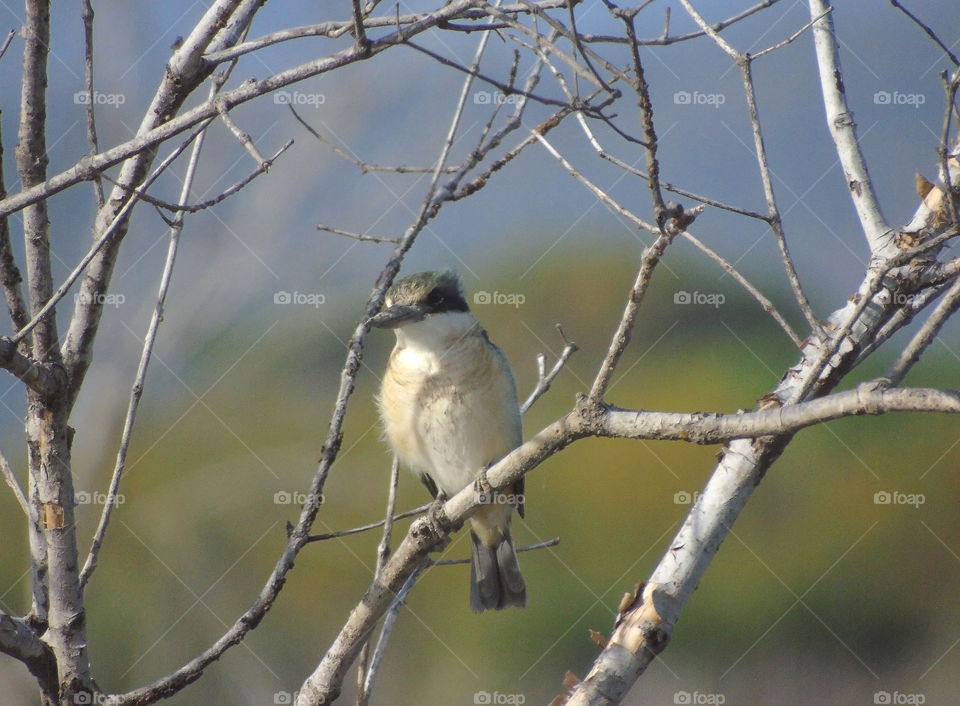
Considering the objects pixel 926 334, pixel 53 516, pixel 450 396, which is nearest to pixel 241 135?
pixel 53 516

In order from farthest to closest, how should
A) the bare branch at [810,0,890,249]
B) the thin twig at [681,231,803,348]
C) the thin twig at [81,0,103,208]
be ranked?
1. the bare branch at [810,0,890,249]
2. the thin twig at [81,0,103,208]
3. the thin twig at [681,231,803,348]

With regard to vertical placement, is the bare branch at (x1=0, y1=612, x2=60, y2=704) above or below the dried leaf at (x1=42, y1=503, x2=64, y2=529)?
below

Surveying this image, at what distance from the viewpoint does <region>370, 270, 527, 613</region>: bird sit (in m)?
3.47

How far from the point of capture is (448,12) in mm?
1931

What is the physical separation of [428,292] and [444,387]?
1.24 feet

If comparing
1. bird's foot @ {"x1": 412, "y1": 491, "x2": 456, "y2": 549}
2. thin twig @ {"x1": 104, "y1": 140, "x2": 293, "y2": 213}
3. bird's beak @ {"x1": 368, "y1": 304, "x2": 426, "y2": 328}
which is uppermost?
bird's beak @ {"x1": 368, "y1": 304, "x2": 426, "y2": 328}

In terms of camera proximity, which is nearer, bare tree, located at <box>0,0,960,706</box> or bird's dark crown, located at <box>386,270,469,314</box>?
bare tree, located at <box>0,0,960,706</box>

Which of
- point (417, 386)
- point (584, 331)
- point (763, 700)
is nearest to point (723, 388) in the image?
point (584, 331)

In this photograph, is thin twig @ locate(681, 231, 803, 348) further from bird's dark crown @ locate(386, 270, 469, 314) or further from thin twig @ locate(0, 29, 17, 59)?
thin twig @ locate(0, 29, 17, 59)

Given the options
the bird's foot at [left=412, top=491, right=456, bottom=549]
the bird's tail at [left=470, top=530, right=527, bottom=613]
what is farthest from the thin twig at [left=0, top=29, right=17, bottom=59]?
the bird's tail at [left=470, top=530, right=527, bottom=613]

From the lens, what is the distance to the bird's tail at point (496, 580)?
13.1 feet

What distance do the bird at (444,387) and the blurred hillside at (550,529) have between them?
13.1 feet

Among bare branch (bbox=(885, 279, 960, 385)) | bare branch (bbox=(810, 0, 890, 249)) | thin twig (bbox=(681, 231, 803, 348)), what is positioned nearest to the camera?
bare branch (bbox=(885, 279, 960, 385))

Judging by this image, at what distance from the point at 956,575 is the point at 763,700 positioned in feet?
8.18
